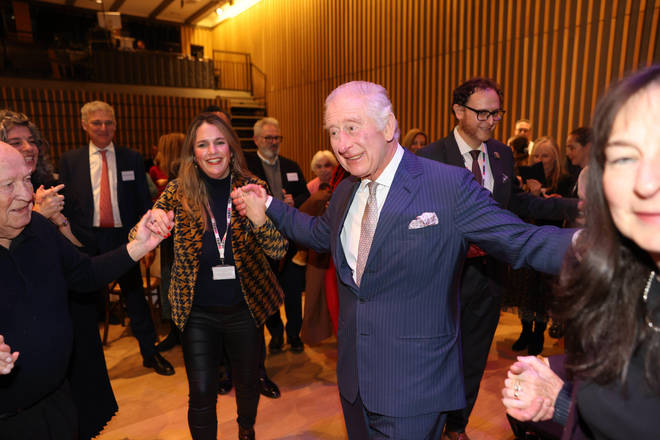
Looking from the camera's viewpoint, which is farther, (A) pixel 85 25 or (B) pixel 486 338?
(A) pixel 85 25

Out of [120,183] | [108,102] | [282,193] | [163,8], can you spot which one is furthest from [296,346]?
[163,8]

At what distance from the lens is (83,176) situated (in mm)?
3564

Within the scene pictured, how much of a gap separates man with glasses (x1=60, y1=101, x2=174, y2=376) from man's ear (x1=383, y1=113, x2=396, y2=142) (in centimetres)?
274

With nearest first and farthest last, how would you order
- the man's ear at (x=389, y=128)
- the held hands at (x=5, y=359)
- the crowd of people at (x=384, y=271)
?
the crowd of people at (x=384, y=271) → the held hands at (x=5, y=359) → the man's ear at (x=389, y=128)

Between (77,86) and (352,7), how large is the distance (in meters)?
7.18

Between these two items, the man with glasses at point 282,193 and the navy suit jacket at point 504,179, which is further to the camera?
the man with glasses at point 282,193

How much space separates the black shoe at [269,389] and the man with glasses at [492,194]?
125cm

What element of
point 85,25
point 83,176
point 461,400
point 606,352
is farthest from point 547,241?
point 85,25

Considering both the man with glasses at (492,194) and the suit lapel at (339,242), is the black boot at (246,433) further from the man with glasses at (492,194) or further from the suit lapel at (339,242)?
the suit lapel at (339,242)

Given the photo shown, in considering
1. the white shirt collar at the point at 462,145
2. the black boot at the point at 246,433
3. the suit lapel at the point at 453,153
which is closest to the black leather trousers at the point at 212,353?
the black boot at the point at 246,433

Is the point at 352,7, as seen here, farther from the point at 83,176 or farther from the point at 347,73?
the point at 83,176

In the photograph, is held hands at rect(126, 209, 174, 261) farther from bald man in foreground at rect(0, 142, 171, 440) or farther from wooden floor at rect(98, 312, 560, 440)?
wooden floor at rect(98, 312, 560, 440)

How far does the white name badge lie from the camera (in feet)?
6.69

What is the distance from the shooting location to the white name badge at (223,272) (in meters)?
2.04
